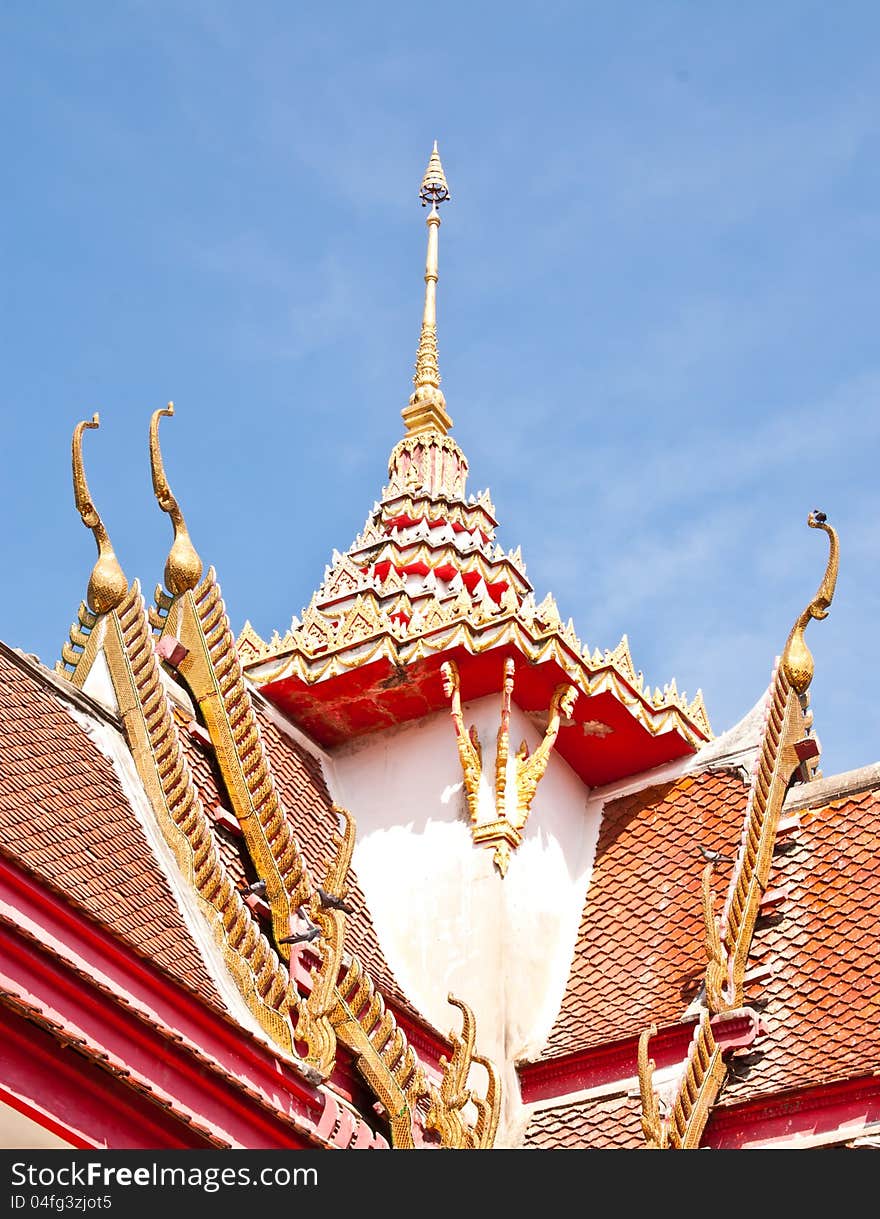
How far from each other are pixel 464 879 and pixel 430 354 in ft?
21.0

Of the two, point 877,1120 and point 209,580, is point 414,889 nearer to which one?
point 209,580

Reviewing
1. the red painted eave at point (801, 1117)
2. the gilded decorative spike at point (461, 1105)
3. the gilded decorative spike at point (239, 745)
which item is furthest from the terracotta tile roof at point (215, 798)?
the red painted eave at point (801, 1117)

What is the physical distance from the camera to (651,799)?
17.2m

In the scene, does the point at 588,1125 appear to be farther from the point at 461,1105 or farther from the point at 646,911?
the point at 646,911

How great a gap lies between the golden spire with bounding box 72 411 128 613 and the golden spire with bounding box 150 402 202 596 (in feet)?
1.96

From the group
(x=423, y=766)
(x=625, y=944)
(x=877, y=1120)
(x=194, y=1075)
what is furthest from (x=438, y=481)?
(x=194, y=1075)

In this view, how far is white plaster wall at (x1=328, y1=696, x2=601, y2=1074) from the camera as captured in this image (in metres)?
15.7

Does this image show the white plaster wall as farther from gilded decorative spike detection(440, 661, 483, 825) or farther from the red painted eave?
the red painted eave

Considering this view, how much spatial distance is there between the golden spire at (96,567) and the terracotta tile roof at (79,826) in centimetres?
71

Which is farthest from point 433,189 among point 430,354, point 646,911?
point 646,911

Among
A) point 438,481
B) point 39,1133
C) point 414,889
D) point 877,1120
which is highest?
point 438,481

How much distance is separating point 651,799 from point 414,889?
6.33 ft

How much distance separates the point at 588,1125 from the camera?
14844mm

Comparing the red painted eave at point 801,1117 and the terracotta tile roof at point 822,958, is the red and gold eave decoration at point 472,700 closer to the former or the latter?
the terracotta tile roof at point 822,958
